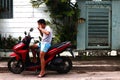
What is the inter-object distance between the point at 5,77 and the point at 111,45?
4.67 metres

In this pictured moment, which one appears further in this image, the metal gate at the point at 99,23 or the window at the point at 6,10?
the window at the point at 6,10

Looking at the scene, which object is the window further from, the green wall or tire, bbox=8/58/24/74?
tire, bbox=8/58/24/74

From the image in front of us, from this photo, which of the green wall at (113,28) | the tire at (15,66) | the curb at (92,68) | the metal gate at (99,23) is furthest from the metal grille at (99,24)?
the tire at (15,66)

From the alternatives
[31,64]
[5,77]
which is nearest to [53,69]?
[31,64]

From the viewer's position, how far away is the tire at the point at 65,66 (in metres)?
10.4

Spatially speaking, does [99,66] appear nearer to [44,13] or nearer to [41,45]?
[41,45]

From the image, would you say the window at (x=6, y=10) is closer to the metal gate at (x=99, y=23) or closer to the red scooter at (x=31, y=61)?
the metal gate at (x=99, y=23)

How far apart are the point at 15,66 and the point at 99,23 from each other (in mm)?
4166

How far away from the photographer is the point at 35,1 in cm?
1327

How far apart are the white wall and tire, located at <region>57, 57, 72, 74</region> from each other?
3.30 meters

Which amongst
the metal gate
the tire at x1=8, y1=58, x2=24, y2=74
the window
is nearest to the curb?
the tire at x1=8, y1=58, x2=24, y2=74

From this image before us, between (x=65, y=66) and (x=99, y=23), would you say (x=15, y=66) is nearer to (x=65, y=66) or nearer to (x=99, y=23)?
(x=65, y=66)

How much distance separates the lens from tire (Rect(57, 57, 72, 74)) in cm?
1043

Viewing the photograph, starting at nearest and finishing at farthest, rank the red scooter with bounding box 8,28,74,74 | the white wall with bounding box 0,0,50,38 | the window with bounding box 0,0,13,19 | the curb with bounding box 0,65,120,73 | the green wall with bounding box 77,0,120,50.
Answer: the red scooter with bounding box 8,28,74,74 → the curb with bounding box 0,65,120,73 → the green wall with bounding box 77,0,120,50 → the white wall with bounding box 0,0,50,38 → the window with bounding box 0,0,13,19
